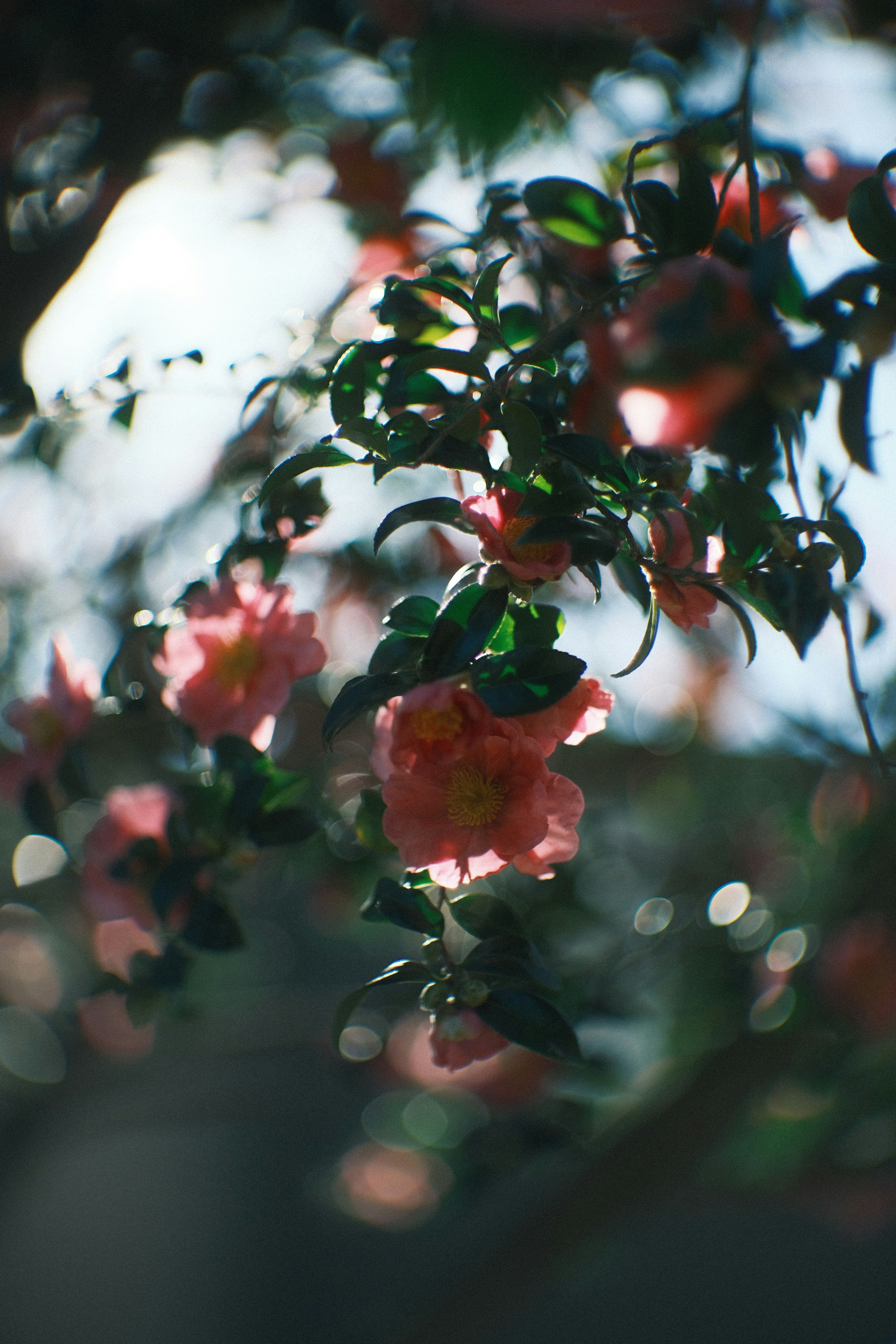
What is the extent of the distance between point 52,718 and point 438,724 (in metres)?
0.44

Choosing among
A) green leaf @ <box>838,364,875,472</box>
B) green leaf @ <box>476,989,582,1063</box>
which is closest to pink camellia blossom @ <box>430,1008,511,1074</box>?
green leaf @ <box>476,989,582,1063</box>

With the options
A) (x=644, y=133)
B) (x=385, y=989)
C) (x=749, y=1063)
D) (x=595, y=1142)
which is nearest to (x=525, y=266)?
(x=644, y=133)

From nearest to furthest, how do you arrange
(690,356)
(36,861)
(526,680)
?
(690,356) → (526,680) → (36,861)

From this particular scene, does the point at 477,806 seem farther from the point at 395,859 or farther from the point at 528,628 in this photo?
the point at 395,859

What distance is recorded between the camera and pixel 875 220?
406mm

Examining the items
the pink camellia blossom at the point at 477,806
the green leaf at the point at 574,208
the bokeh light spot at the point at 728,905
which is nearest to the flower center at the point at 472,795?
→ the pink camellia blossom at the point at 477,806

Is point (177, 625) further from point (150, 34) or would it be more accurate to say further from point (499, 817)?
point (150, 34)

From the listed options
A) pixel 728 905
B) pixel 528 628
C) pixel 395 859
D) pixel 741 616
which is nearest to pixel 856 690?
pixel 741 616

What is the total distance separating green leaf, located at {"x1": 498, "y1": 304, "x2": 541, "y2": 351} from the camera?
56 centimetres

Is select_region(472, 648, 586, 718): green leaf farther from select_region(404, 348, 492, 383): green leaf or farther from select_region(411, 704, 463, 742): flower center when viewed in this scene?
select_region(404, 348, 492, 383): green leaf

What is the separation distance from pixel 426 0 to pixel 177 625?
71 cm

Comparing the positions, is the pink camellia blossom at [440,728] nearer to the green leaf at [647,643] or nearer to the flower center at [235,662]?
the green leaf at [647,643]

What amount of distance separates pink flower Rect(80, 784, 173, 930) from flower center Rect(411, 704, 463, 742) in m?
0.31

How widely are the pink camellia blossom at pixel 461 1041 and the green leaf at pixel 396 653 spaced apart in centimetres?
20
